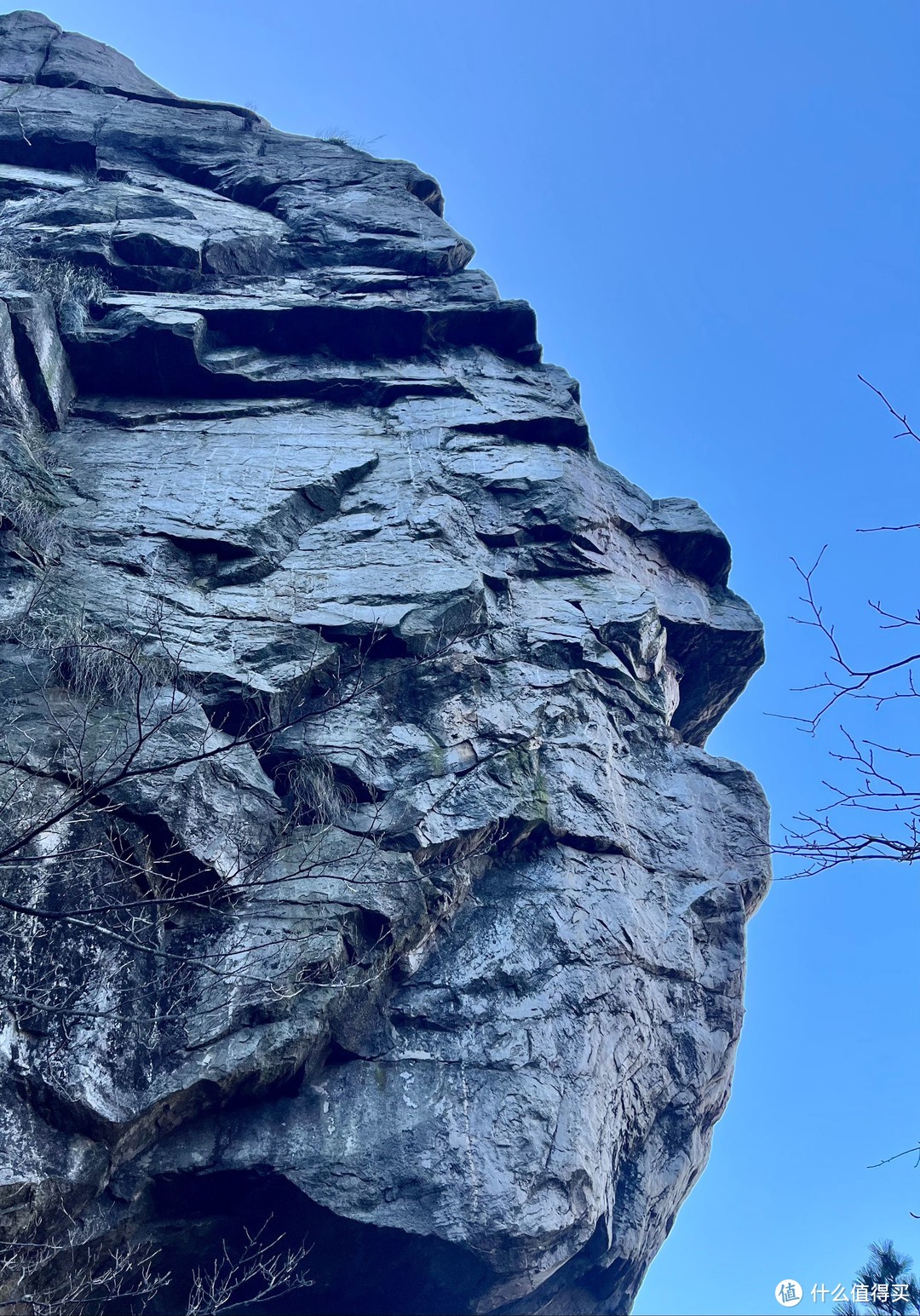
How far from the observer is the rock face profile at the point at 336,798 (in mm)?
6883

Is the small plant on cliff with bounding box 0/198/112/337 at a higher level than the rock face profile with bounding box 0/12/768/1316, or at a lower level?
higher

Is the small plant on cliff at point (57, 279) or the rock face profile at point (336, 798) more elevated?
the small plant on cliff at point (57, 279)

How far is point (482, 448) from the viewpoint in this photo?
12.6m

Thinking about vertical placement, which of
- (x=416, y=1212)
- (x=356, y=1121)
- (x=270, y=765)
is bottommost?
(x=416, y=1212)

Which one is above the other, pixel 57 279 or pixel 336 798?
pixel 57 279

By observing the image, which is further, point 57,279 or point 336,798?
point 57,279

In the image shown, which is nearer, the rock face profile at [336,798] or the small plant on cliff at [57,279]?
the rock face profile at [336,798]

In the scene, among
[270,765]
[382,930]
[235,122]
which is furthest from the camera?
[235,122]

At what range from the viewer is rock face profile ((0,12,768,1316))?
688 cm

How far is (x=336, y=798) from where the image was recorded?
865 centimetres

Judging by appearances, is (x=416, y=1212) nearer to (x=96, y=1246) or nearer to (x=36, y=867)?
(x=96, y=1246)

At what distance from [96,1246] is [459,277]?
12581 mm

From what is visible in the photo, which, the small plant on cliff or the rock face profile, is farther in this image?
the small plant on cliff

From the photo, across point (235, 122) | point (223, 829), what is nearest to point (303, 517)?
point (223, 829)
